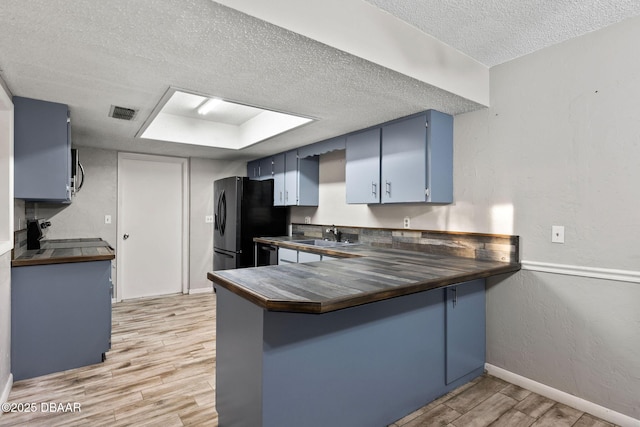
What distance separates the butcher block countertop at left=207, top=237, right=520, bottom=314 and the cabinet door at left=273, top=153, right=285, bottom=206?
2.20m

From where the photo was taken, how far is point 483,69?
248cm

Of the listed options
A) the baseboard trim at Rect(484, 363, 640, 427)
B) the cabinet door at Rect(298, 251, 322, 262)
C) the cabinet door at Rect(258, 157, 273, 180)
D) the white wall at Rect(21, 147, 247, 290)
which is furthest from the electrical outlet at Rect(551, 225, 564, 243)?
the white wall at Rect(21, 147, 247, 290)

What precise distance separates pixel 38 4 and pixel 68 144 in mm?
1560

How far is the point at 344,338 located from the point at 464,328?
1106 millimetres

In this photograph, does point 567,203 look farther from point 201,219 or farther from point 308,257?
point 201,219

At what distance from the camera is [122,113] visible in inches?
111

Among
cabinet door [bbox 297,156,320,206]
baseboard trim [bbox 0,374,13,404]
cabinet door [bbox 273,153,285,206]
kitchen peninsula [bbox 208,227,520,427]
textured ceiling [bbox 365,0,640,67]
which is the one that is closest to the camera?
kitchen peninsula [bbox 208,227,520,427]

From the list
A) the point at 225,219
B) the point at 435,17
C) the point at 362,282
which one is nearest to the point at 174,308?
the point at 225,219

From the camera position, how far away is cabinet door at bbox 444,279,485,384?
2154mm

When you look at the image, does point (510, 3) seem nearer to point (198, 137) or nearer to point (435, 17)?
point (435, 17)

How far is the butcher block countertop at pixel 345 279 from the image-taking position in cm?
135

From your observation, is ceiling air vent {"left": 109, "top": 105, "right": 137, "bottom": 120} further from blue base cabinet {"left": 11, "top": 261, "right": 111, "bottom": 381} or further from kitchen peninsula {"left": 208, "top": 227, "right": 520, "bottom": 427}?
kitchen peninsula {"left": 208, "top": 227, "right": 520, "bottom": 427}

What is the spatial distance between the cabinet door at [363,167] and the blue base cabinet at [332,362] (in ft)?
4.27

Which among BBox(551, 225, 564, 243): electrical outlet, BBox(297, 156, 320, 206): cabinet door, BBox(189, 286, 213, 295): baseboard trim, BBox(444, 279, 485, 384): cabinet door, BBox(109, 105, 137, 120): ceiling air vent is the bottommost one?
BBox(189, 286, 213, 295): baseboard trim
